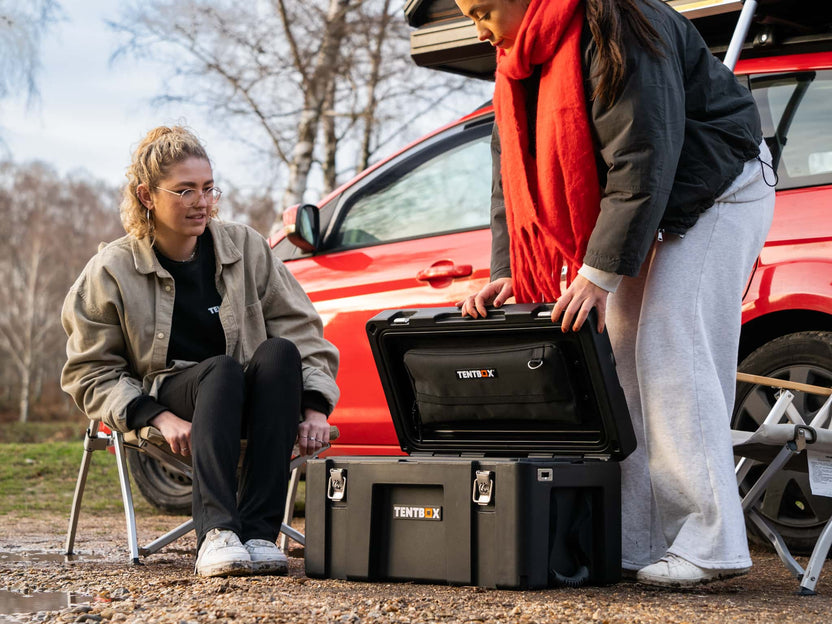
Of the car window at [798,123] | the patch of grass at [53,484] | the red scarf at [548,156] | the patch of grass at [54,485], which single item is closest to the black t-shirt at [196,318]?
the red scarf at [548,156]

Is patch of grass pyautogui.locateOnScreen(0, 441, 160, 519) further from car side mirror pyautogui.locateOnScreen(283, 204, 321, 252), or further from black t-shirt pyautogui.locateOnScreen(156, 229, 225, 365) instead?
black t-shirt pyautogui.locateOnScreen(156, 229, 225, 365)

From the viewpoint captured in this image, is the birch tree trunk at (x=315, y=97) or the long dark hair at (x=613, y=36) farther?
the birch tree trunk at (x=315, y=97)

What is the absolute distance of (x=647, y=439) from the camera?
9.62 ft

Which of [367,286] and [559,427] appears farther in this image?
[367,286]

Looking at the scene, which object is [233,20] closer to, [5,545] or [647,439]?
[5,545]

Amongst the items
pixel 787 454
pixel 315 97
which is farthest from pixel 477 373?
pixel 315 97

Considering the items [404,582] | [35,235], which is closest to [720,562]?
[404,582]

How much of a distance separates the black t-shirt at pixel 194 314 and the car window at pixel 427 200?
1.37 m

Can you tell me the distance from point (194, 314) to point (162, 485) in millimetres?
2195

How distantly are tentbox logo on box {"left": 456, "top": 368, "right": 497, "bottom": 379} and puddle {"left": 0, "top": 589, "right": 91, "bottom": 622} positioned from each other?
1.18 metres

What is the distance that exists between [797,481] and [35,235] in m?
46.8

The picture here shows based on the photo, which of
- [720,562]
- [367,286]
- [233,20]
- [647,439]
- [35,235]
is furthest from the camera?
[35,235]

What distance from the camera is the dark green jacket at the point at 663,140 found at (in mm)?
2713

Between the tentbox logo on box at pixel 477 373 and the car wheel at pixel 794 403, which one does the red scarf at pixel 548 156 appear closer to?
the tentbox logo on box at pixel 477 373
